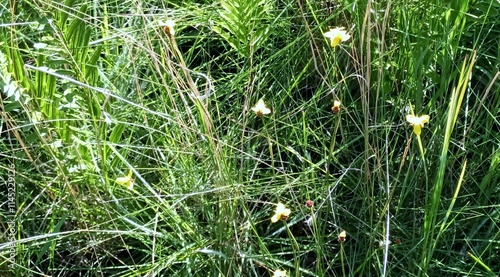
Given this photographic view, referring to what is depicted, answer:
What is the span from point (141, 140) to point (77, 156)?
0.20 meters

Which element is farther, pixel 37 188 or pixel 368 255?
pixel 37 188

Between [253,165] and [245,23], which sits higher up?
[245,23]

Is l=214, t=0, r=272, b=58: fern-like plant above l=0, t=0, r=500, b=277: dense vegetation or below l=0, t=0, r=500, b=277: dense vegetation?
above

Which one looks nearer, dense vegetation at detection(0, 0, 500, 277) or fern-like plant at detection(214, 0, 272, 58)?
dense vegetation at detection(0, 0, 500, 277)

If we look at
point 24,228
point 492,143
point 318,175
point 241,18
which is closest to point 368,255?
point 318,175

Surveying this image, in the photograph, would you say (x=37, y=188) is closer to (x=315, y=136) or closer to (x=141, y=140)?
(x=141, y=140)

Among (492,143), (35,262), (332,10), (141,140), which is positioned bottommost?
(35,262)

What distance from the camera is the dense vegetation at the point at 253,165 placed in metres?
0.98

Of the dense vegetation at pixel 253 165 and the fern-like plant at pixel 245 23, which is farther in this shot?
the fern-like plant at pixel 245 23

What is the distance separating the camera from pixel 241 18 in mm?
1105

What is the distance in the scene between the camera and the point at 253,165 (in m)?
1.13

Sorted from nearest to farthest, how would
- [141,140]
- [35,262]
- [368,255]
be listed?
[368,255] → [35,262] → [141,140]

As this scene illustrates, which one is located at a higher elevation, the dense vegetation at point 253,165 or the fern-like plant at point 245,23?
the fern-like plant at point 245,23

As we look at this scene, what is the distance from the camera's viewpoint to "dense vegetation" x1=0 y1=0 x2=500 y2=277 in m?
0.98
